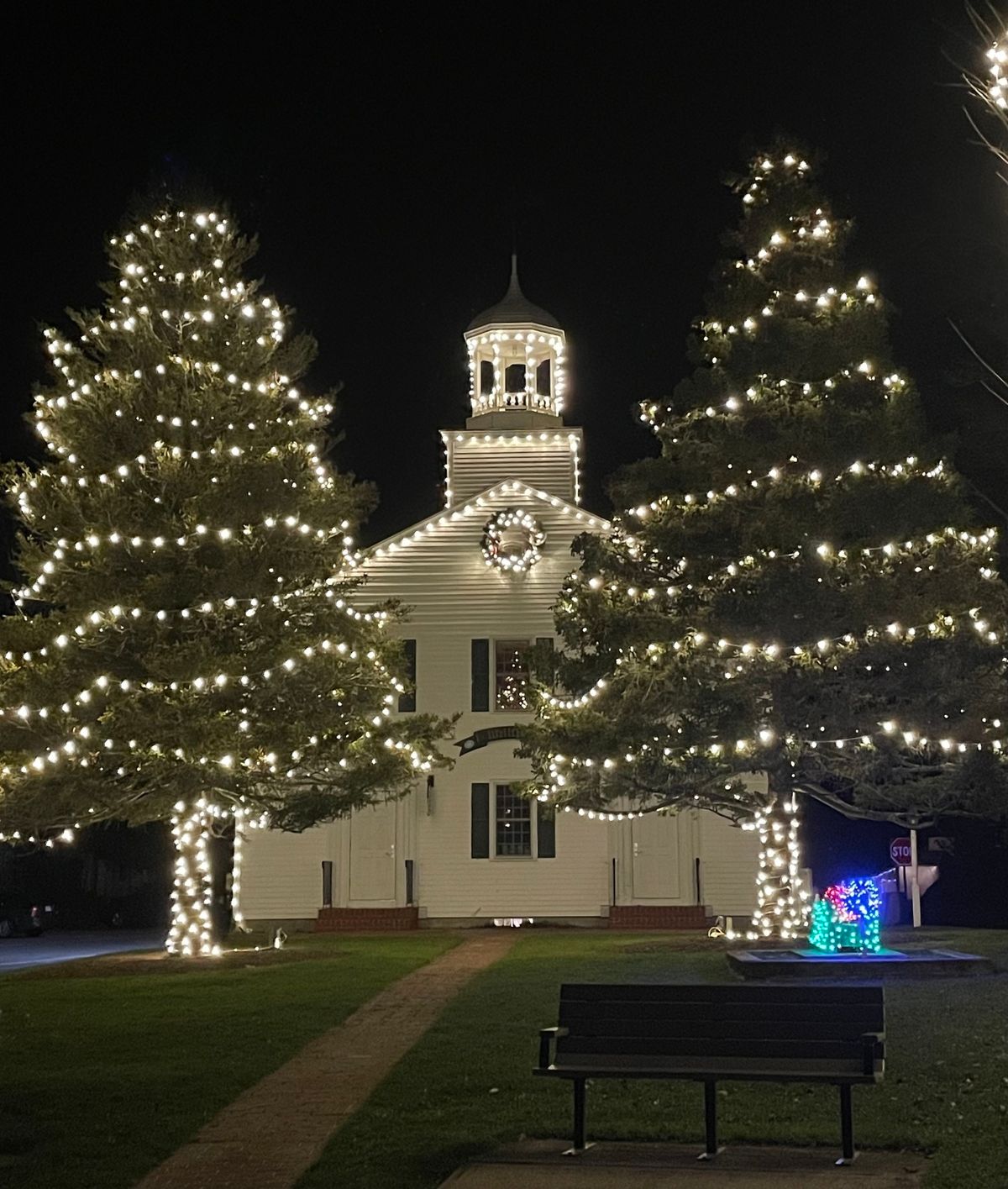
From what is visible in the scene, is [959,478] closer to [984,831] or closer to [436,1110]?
[436,1110]

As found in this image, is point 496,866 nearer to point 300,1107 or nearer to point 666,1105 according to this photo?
point 300,1107

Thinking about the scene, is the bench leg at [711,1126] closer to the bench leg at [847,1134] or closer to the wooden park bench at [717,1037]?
the wooden park bench at [717,1037]

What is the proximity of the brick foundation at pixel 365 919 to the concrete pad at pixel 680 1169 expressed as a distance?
2292 centimetres

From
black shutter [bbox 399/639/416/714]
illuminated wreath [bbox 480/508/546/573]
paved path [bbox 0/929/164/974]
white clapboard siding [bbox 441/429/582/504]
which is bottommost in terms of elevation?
paved path [bbox 0/929/164/974]

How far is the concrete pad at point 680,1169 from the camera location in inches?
305

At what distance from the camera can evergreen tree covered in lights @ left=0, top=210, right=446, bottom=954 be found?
21.2m

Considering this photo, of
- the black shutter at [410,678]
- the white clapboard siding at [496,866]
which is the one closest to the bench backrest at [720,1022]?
the white clapboard siding at [496,866]

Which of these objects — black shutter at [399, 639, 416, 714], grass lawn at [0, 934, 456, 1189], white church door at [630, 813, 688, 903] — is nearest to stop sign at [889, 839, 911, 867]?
white church door at [630, 813, 688, 903]

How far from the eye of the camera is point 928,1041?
12.1 meters

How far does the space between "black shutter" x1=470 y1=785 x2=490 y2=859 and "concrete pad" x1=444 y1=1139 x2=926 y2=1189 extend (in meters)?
23.4

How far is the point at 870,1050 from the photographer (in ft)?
27.2

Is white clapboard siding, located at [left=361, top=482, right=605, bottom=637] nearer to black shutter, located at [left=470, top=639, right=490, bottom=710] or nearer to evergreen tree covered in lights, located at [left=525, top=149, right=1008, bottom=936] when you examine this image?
black shutter, located at [left=470, top=639, right=490, bottom=710]

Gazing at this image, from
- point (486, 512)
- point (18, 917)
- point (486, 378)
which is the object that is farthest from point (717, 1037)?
point (18, 917)

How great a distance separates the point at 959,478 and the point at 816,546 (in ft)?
9.07
